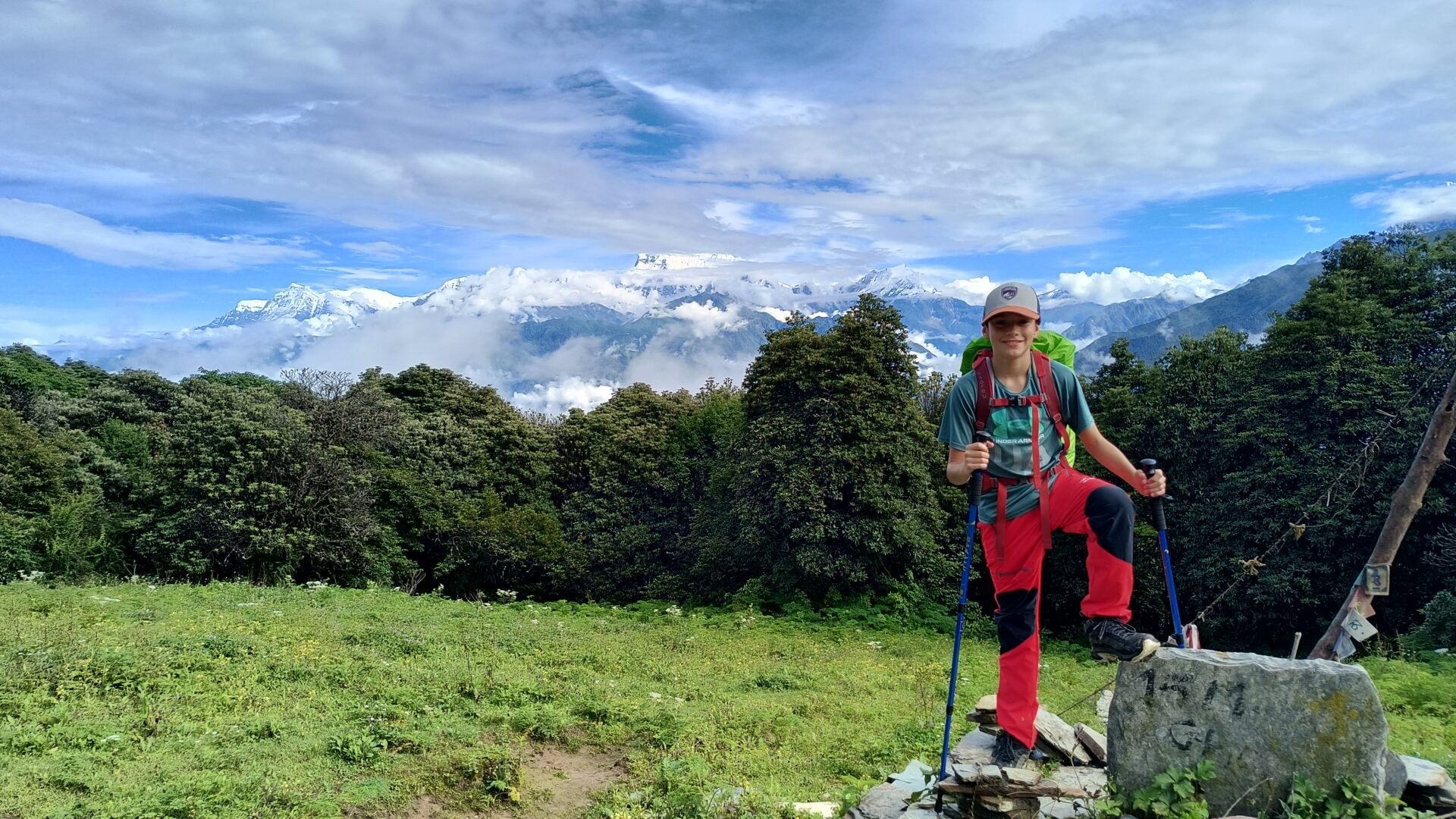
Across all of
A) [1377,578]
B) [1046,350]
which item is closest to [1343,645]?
[1377,578]

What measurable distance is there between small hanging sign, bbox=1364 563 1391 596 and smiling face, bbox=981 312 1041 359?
6151mm

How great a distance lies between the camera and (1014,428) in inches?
215

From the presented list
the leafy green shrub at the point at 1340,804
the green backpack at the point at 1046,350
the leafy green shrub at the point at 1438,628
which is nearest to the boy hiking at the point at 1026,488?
the green backpack at the point at 1046,350

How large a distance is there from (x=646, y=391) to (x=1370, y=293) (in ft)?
92.9

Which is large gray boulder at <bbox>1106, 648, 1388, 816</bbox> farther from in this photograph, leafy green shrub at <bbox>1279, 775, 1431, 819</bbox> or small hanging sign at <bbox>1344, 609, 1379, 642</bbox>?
small hanging sign at <bbox>1344, 609, 1379, 642</bbox>

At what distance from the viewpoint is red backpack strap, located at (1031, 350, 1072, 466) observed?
5555 mm

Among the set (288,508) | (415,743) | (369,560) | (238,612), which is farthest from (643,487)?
(415,743)

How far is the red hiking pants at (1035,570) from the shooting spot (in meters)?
5.17

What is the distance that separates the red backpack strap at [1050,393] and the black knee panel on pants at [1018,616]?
1011 millimetres

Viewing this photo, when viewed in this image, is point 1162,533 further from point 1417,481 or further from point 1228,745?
point 1417,481

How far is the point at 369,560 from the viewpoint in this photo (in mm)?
29750

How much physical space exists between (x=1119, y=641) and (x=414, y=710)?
7.59m

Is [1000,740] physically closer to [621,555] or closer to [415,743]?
[415,743]

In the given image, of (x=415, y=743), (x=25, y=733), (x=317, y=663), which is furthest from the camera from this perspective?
(x=317, y=663)
